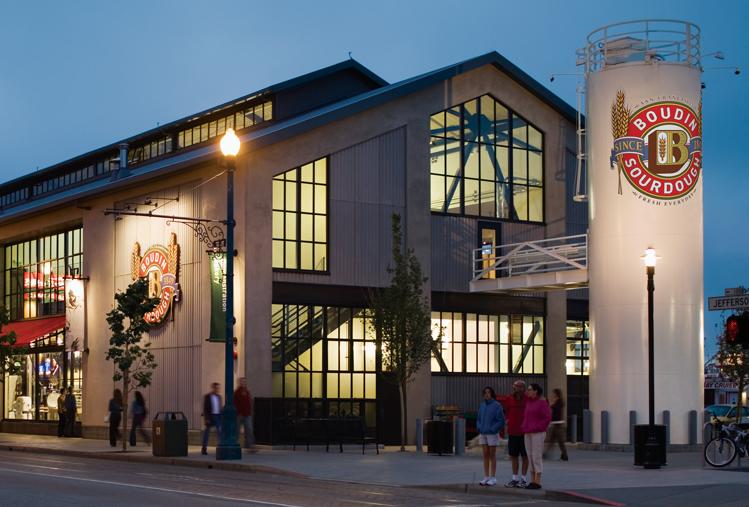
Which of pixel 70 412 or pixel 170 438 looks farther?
pixel 70 412

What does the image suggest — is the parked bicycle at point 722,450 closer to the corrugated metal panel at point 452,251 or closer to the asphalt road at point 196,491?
the asphalt road at point 196,491

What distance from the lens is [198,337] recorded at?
35.8 meters

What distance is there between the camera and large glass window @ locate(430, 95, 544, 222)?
39750 millimetres

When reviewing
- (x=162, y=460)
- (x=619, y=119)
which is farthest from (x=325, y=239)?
(x=162, y=460)

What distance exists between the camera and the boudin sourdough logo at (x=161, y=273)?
3709cm

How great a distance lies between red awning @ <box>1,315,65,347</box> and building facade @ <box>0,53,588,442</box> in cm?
14

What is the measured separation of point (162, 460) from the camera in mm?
28969

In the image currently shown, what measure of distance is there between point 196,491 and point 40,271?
30176 millimetres

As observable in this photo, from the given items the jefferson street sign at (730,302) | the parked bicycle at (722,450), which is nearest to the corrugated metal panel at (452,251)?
the parked bicycle at (722,450)

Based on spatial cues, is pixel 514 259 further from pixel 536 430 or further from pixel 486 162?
pixel 536 430

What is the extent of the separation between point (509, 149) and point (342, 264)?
8.30 metres

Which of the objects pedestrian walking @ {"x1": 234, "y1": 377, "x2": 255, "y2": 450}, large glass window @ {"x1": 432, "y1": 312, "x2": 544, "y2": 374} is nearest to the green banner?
pedestrian walking @ {"x1": 234, "y1": 377, "x2": 255, "y2": 450}

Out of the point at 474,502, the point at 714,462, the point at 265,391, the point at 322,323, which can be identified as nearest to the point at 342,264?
the point at 322,323

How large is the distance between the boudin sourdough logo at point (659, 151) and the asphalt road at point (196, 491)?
553 inches
